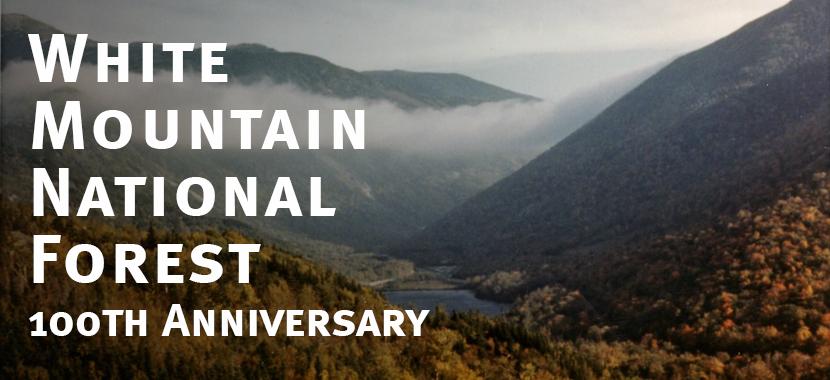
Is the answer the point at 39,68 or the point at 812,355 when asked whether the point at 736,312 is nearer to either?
the point at 812,355

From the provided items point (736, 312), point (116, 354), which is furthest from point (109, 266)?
point (736, 312)

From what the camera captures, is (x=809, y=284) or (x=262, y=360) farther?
(x=809, y=284)

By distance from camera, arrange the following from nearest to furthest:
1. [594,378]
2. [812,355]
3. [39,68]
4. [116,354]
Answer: [39,68] → [116,354] → [594,378] → [812,355]

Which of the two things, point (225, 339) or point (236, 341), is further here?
point (225, 339)

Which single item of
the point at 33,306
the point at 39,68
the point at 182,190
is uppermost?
the point at 39,68

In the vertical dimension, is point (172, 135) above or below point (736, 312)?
above

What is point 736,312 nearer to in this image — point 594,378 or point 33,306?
point 594,378

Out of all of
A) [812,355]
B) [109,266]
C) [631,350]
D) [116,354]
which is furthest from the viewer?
[631,350]

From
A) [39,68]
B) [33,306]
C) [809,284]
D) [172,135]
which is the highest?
[39,68]

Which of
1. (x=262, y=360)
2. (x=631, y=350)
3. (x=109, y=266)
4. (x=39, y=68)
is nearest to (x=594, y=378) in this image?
(x=631, y=350)
